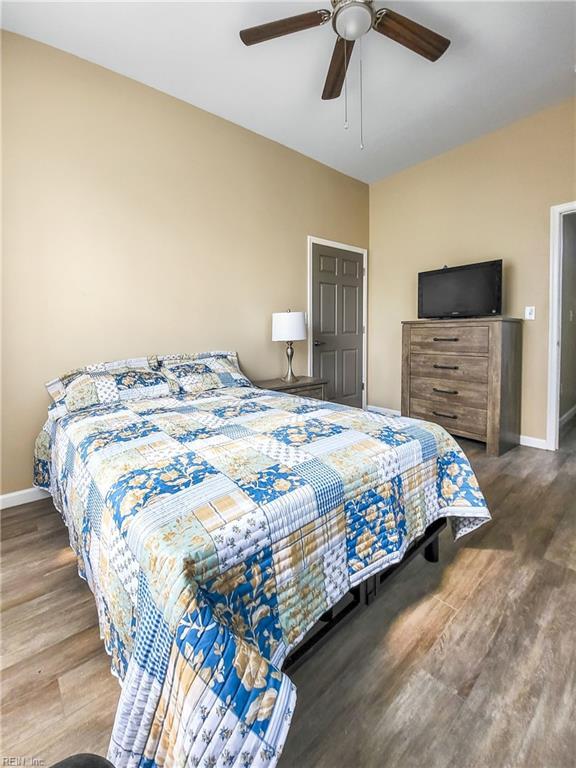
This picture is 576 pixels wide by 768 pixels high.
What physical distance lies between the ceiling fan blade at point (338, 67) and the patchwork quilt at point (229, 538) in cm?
191

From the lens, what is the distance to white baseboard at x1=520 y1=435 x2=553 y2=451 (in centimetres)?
311

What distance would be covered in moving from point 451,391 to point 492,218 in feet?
5.56

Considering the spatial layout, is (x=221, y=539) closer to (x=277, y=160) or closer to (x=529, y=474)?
(x=529, y=474)

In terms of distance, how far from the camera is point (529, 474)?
2.57 metres

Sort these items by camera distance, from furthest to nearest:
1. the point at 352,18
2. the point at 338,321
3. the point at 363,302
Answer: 1. the point at 363,302
2. the point at 338,321
3. the point at 352,18

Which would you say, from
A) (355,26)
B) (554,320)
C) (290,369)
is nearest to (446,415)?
(554,320)

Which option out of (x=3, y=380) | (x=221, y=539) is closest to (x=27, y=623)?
(x=221, y=539)

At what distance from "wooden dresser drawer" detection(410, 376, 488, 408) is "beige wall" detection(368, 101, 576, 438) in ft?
1.87

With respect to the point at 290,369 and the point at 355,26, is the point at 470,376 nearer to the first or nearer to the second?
the point at 290,369

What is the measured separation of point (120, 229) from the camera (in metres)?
2.55

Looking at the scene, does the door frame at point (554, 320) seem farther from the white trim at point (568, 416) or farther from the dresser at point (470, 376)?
the white trim at point (568, 416)

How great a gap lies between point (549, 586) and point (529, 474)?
1313mm

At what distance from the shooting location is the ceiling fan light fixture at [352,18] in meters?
1.70

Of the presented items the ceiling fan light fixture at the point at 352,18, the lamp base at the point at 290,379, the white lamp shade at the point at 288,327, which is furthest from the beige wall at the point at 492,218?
the ceiling fan light fixture at the point at 352,18
